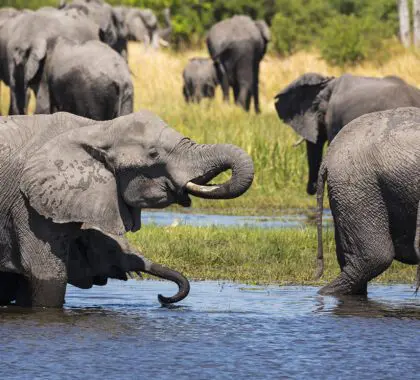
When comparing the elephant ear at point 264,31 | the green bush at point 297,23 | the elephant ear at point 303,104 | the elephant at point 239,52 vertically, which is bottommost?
the elephant ear at point 303,104

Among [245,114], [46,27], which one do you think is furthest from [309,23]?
[46,27]

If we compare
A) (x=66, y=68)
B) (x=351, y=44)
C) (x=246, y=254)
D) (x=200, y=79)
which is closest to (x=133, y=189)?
(x=246, y=254)

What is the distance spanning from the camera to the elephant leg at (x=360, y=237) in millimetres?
8820

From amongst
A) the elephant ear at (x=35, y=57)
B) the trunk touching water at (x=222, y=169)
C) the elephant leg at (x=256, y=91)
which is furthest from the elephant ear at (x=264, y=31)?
the trunk touching water at (x=222, y=169)

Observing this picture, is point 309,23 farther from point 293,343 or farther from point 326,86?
point 293,343

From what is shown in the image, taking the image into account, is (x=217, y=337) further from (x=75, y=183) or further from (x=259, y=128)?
(x=259, y=128)

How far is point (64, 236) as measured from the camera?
830 centimetres

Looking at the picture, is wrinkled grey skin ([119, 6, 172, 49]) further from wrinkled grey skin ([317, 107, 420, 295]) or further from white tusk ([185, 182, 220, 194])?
white tusk ([185, 182, 220, 194])

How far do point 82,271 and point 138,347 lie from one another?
1323 mm

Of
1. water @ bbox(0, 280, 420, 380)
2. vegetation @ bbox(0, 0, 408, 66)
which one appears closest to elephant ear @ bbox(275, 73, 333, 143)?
water @ bbox(0, 280, 420, 380)

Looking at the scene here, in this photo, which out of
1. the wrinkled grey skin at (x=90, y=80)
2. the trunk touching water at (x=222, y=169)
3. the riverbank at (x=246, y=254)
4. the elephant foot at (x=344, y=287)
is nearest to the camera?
the trunk touching water at (x=222, y=169)

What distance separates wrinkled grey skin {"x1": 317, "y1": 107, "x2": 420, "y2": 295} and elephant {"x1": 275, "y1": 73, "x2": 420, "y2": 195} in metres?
5.26

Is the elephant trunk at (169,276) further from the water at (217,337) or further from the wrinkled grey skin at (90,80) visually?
the wrinkled grey skin at (90,80)

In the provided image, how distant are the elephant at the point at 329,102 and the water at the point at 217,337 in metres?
5.06
